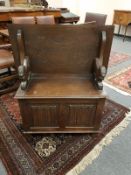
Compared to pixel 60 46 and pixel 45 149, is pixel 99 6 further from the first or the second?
pixel 45 149

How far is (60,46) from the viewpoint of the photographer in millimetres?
1344

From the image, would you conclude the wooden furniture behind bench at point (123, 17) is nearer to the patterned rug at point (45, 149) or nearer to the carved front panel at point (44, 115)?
the patterned rug at point (45, 149)

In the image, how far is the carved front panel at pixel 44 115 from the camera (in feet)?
4.25

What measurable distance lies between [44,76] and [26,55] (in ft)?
0.82

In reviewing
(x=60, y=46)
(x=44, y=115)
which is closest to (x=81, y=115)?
(x=44, y=115)

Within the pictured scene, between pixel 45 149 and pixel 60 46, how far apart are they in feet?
2.90

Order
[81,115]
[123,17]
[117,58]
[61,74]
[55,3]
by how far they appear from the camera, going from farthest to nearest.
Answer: [55,3] < [123,17] < [117,58] < [61,74] < [81,115]

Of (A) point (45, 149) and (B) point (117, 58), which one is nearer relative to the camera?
(A) point (45, 149)

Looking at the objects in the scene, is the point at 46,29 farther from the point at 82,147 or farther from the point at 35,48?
the point at 82,147

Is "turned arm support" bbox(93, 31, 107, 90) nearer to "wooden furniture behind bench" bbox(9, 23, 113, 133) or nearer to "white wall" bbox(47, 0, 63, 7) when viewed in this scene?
"wooden furniture behind bench" bbox(9, 23, 113, 133)

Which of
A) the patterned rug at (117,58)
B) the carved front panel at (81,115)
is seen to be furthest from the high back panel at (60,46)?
the patterned rug at (117,58)

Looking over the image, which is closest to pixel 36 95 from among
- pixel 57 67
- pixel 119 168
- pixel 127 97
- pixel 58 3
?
pixel 57 67

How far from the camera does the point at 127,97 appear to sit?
6.96ft

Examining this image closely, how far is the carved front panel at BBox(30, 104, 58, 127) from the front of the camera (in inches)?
51.0
